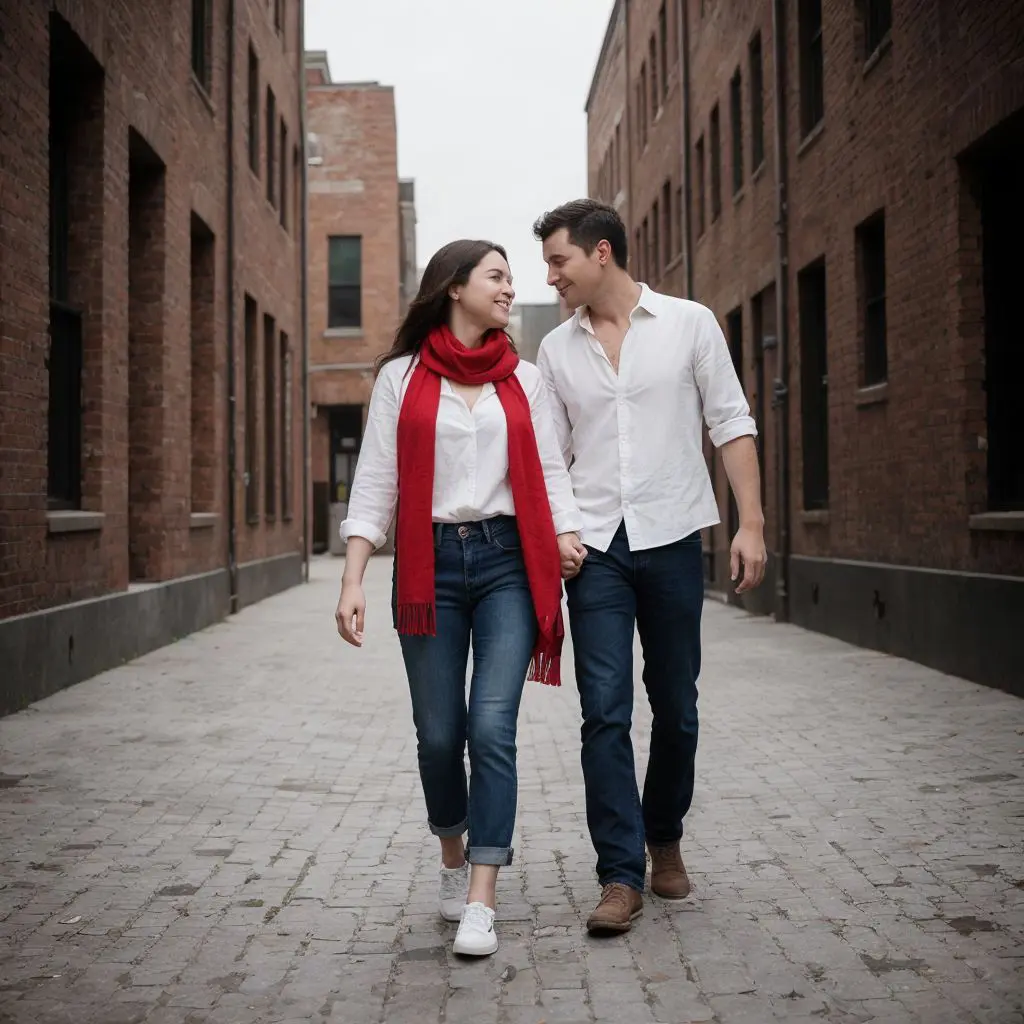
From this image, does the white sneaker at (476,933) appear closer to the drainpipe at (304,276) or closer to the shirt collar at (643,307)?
the shirt collar at (643,307)

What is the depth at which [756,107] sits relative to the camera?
1833 centimetres

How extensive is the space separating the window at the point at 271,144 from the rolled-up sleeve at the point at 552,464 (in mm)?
18529

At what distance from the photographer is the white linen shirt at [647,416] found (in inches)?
173

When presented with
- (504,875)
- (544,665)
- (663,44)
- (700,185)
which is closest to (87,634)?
(504,875)

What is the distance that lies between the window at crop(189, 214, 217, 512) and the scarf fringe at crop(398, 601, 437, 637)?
1241cm

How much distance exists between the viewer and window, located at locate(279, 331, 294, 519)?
2353 centimetres

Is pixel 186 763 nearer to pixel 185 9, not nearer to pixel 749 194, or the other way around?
pixel 185 9

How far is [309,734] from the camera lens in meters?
8.17

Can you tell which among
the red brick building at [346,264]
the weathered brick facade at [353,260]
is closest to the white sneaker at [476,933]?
the red brick building at [346,264]

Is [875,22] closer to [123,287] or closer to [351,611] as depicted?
[123,287]

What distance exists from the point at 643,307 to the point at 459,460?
2.37 ft

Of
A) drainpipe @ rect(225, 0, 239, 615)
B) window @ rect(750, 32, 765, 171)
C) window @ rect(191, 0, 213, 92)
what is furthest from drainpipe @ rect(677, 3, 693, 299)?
window @ rect(191, 0, 213, 92)

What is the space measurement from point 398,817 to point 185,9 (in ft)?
35.4

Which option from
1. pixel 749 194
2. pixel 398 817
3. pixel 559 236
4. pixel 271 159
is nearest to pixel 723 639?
pixel 749 194
